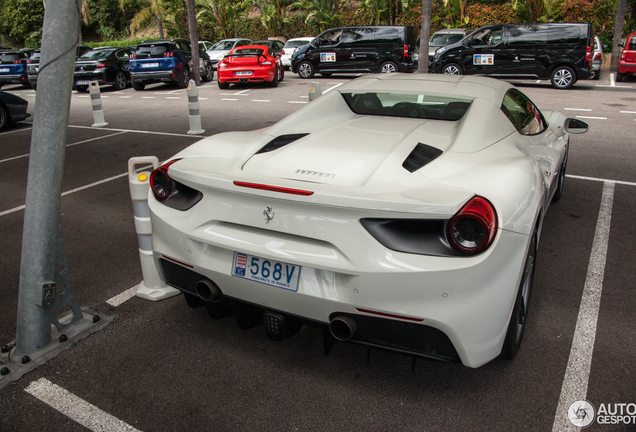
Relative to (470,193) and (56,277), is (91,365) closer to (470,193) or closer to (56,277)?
(56,277)

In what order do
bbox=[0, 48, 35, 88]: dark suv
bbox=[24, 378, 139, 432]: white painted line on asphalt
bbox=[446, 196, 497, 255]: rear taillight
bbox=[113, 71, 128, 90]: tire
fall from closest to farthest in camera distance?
Result: bbox=[446, 196, 497, 255]: rear taillight, bbox=[24, 378, 139, 432]: white painted line on asphalt, bbox=[113, 71, 128, 90]: tire, bbox=[0, 48, 35, 88]: dark suv

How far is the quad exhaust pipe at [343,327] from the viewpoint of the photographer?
2.28 meters

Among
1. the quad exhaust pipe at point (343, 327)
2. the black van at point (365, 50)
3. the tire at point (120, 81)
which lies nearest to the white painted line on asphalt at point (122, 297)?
the quad exhaust pipe at point (343, 327)

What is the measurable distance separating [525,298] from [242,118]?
926 cm

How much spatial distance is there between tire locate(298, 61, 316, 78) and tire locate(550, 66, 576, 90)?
8523 millimetres

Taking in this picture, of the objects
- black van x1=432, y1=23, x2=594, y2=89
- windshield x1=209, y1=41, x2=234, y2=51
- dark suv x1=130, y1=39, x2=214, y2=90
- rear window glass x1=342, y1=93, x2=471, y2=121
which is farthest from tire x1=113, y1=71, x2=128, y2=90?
rear window glass x1=342, y1=93, x2=471, y2=121

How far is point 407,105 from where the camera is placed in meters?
3.70

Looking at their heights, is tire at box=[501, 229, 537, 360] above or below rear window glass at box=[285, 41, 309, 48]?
below

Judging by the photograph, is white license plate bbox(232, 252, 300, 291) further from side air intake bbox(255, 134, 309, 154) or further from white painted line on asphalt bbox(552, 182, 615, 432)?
white painted line on asphalt bbox(552, 182, 615, 432)

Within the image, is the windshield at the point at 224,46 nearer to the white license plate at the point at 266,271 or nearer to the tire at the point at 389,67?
the tire at the point at 389,67

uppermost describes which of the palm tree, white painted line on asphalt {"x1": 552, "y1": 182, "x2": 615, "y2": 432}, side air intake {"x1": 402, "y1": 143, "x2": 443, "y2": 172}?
the palm tree

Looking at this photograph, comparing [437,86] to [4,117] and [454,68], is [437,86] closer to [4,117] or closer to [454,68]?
[4,117]

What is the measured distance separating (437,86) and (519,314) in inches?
66.3

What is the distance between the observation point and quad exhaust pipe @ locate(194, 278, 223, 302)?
2595mm
